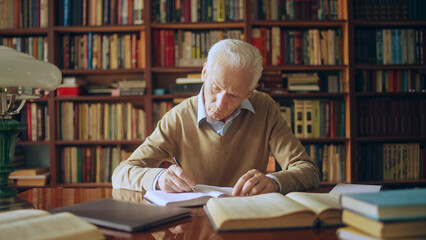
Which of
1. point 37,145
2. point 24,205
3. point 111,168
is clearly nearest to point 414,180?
point 111,168

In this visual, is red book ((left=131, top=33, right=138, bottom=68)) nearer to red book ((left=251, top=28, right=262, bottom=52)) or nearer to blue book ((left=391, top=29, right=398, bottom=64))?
red book ((left=251, top=28, right=262, bottom=52))

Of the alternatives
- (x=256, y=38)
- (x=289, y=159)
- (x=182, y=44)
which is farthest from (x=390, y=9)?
(x=289, y=159)

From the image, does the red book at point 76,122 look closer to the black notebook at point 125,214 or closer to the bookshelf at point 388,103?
the black notebook at point 125,214

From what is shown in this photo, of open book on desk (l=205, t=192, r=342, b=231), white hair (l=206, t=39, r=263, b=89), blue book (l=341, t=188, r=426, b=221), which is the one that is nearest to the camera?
blue book (l=341, t=188, r=426, b=221)

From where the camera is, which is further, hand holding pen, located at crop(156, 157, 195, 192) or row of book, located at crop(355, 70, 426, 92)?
row of book, located at crop(355, 70, 426, 92)

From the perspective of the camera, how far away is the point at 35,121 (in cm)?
277

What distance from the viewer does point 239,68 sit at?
4.41 feet

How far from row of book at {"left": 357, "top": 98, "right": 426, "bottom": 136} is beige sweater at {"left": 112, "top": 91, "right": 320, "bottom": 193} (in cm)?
148

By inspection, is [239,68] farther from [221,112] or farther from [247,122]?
[247,122]

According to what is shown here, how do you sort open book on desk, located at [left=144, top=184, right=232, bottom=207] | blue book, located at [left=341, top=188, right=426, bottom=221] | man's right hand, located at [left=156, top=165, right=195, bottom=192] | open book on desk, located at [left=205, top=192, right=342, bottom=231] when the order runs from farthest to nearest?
man's right hand, located at [left=156, top=165, right=195, bottom=192] < open book on desk, located at [left=144, top=184, right=232, bottom=207] < open book on desk, located at [left=205, top=192, right=342, bottom=231] < blue book, located at [left=341, top=188, right=426, bottom=221]

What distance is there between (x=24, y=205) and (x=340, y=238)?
788mm

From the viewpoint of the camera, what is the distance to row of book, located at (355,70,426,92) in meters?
2.83

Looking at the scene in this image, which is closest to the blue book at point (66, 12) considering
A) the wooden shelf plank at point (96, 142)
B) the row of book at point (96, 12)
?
the row of book at point (96, 12)

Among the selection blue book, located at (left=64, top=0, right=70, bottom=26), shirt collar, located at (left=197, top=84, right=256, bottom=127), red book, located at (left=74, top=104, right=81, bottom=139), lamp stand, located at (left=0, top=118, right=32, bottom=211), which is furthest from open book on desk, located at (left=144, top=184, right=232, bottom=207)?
blue book, located at (left=64, top=0, right=70, bottom=26)
